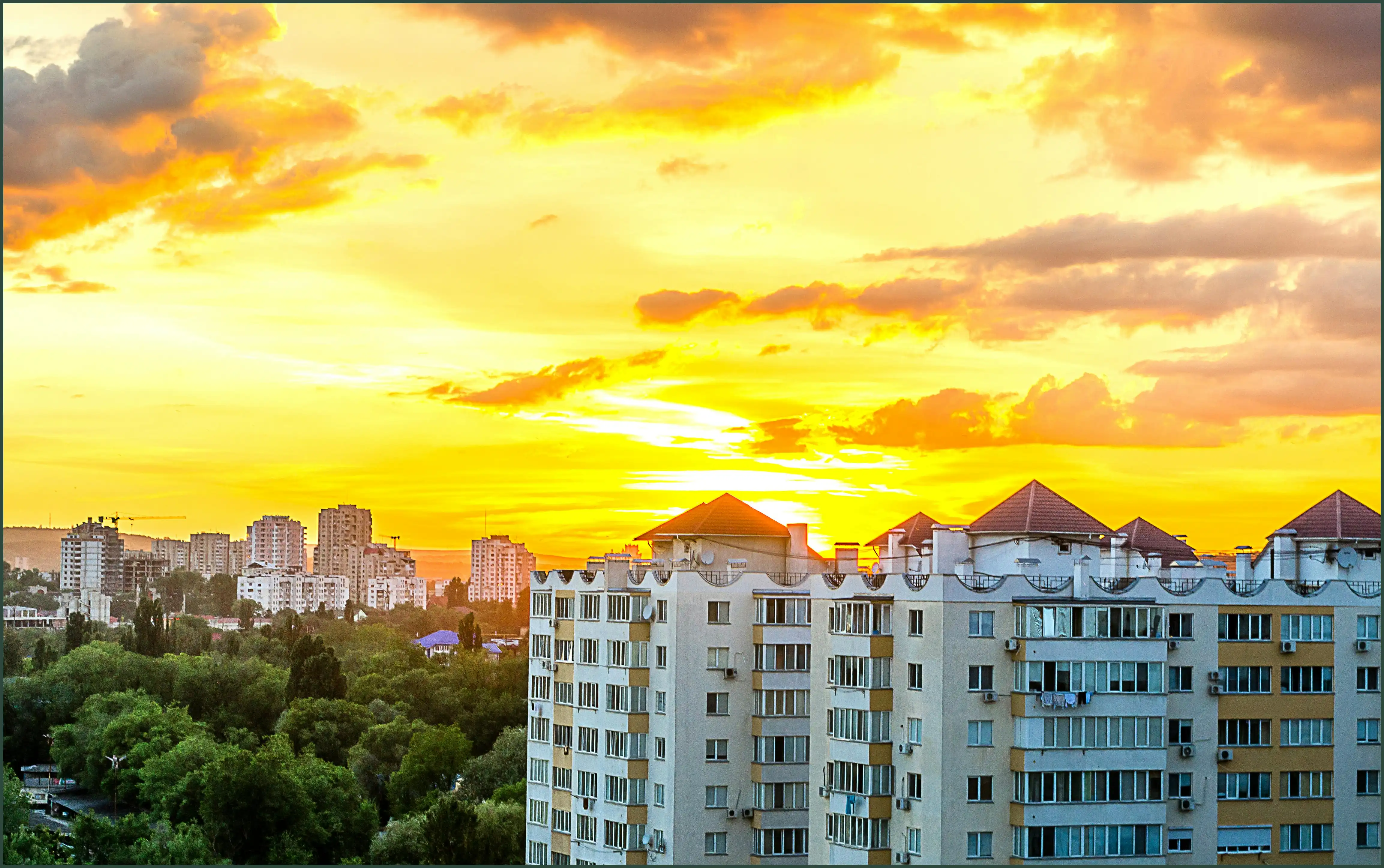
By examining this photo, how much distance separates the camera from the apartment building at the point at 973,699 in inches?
1334

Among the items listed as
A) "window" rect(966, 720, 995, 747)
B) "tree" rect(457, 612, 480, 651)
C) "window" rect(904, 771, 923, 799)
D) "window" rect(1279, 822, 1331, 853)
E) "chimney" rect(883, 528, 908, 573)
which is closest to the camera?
"window" rect(966, 720, 995, 747)

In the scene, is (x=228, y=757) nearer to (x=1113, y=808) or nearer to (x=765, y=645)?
(x=765, y=645)

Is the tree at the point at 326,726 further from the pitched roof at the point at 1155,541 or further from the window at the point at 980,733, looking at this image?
the window at the point at 980,733

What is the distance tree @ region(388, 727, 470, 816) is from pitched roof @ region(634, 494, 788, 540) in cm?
3408

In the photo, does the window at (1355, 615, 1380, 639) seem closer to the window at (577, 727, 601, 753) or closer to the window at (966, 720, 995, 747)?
the window at (966, 720, 995, 747)

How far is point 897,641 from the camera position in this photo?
35.1m

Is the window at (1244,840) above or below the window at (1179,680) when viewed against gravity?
below

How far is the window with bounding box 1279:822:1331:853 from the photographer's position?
3666 cm

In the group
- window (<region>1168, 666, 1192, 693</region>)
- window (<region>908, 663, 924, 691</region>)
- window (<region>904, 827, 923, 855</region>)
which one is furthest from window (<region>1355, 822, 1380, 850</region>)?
window (<region>908, 663, 924, 691</region>)

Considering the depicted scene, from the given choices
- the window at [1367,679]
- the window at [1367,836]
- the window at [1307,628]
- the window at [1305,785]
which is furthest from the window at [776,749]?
the window at [1367,836]

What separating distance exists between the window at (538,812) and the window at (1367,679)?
22.6 meters

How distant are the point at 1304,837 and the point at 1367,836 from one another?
1.75m

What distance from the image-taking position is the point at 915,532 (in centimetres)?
5072

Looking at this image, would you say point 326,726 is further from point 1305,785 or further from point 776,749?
point 1305,785
